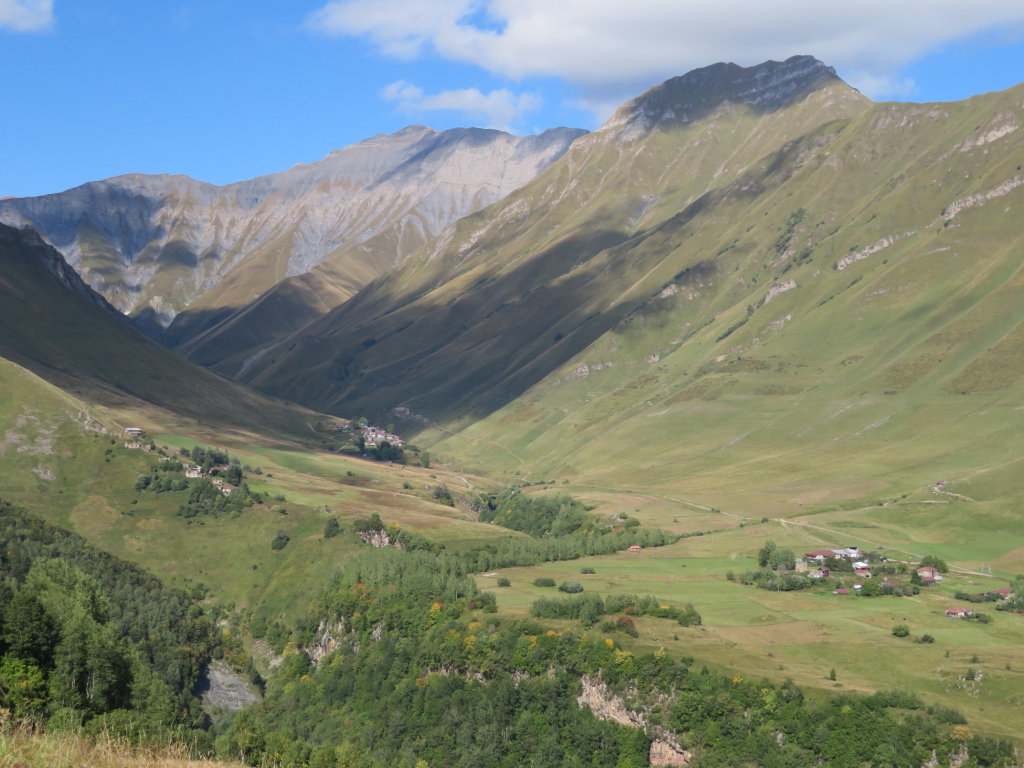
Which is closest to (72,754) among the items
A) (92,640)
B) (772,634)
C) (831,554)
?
(92,640)

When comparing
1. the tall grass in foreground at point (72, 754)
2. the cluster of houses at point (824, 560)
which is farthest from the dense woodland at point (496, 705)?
the cluster of houses at point (824, 560)

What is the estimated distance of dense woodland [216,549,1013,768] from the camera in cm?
10056

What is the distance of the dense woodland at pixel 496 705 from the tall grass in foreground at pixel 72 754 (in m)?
32.2

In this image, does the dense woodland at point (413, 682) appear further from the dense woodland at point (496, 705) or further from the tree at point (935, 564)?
the tree at point (935, 564)

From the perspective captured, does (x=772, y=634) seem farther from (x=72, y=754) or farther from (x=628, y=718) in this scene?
(x=72, y=754)

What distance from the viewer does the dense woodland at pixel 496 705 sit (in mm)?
100562

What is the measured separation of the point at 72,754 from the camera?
36406 mm

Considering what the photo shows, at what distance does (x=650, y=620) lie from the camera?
13862 cm

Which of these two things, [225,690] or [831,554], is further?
[831,554]

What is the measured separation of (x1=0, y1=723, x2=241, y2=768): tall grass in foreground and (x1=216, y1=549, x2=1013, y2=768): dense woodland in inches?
1266

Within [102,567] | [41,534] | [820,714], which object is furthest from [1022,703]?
[41,534]

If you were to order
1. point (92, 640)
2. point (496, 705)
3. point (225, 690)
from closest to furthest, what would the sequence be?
point (92, 640)
point (496, 705)
point (225, 690)

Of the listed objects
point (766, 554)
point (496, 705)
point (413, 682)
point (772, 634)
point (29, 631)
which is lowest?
point (413, 682)

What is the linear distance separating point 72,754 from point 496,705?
329 ft
